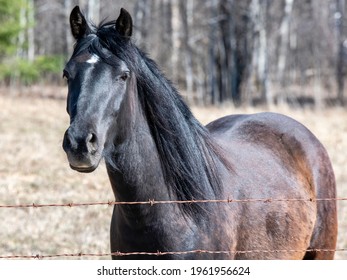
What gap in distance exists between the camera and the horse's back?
14.0 ft

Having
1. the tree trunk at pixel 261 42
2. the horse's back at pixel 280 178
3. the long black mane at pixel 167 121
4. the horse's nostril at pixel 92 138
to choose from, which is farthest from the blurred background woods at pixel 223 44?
the horse's nostril at pixel 92 138

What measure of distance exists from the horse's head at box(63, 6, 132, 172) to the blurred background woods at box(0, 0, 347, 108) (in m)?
18.3

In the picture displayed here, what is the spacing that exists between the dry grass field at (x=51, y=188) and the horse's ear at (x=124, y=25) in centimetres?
84

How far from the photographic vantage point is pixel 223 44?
96.1 ft

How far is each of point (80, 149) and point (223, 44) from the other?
26.8 m

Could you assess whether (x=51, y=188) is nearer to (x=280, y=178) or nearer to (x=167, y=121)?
(x=280, y=178)

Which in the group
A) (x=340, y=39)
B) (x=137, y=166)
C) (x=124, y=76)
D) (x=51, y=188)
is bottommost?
(x=51, y=188)

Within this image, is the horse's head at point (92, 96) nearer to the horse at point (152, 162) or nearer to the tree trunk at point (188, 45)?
the horse at point (152, 162)

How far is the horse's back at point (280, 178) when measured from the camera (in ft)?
14.0

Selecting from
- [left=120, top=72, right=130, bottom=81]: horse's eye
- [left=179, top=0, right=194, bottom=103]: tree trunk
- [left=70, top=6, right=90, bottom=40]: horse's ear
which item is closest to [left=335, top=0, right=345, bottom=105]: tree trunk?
[left=179, top=0, right=194, bottom=103]: tree trunk

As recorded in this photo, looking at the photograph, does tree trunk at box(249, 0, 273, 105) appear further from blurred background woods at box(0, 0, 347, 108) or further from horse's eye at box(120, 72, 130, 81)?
horse's eye at box(120, 72, 130, 81)

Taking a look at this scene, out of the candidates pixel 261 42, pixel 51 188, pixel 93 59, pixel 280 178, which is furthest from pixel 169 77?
pixel 261 42

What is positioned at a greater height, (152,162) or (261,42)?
(261,42)

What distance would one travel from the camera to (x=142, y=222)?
3574mm
